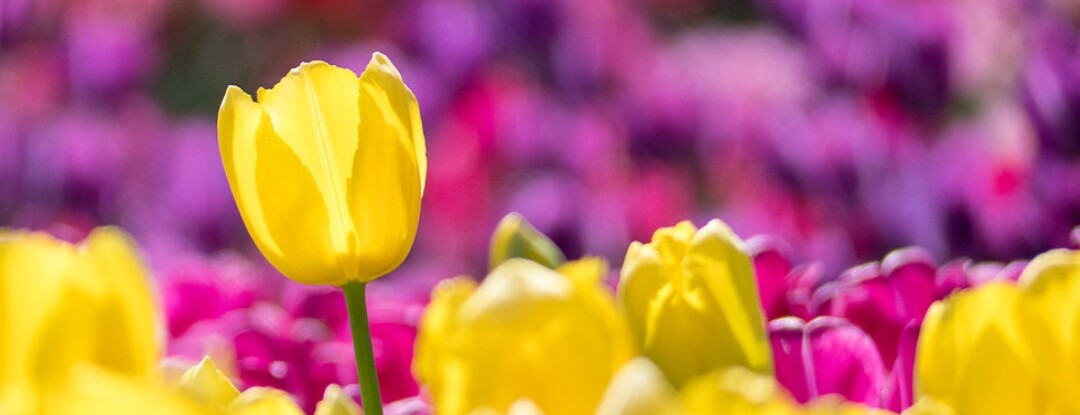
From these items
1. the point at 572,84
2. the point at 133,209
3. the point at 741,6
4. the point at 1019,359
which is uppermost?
the point at 741,6

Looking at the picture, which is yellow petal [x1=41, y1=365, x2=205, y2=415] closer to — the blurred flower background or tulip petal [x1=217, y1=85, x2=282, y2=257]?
tulip petal [x1=217, y1=85, x2=282, y2=257]

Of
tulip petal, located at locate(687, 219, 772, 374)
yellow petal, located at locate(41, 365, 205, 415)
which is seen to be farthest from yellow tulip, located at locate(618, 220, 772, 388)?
yellow petal, located at locate(41, 365, 205, 415)

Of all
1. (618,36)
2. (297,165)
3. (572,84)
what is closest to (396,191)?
(297,165)

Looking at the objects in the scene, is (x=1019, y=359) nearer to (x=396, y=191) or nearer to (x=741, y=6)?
(x=396, y=191)

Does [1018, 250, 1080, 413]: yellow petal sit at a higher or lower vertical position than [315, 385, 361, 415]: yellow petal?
lower

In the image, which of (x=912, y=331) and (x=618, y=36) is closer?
(x=912, y=331)

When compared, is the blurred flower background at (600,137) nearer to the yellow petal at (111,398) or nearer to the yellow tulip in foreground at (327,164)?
the yellow tulip in foreground at (327,164)

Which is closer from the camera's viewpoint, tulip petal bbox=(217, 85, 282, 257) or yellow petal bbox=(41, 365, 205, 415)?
yellow petal bbox=(41, 365, 205, 415)

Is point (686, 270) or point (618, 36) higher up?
point (618, 36)

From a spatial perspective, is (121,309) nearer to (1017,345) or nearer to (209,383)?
(209,383)
